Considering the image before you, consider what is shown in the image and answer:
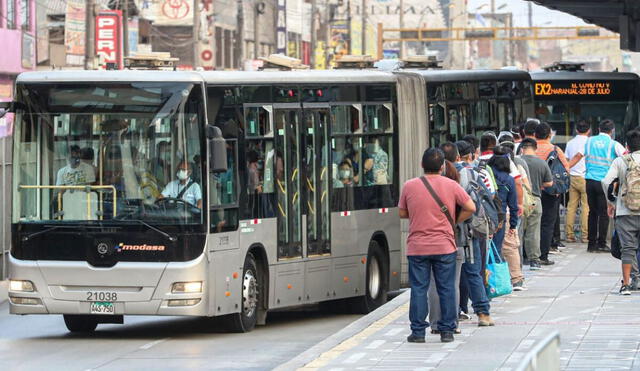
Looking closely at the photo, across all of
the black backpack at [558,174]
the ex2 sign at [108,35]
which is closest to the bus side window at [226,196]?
the black backpack at [558,174]

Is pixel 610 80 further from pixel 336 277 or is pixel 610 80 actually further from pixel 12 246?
pixel 12 246

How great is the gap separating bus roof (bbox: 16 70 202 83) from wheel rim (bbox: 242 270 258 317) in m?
2.17

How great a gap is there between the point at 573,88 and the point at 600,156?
983 cm

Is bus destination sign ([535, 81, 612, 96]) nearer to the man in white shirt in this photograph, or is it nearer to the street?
the man in white shirt

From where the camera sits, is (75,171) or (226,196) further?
(226,196)

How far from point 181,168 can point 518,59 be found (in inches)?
6450

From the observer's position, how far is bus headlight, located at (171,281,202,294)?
16.1 m

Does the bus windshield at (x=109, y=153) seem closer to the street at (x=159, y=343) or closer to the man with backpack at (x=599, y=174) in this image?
the street at (x=159, y=343)

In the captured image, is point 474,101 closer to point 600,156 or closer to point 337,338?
point 600,156

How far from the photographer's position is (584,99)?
33.6 meters

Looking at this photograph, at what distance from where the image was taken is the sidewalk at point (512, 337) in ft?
41.6

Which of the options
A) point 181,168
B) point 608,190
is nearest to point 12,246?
point 181,168

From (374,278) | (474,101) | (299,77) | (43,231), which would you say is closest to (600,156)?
(474,101)

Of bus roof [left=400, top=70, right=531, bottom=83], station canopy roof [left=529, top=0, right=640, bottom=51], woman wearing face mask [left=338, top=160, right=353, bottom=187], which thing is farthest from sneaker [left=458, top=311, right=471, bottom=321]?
station canopy roof [left=529, top=0, right=640, bottom=51]
